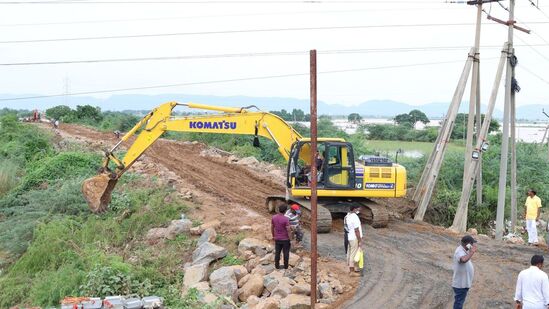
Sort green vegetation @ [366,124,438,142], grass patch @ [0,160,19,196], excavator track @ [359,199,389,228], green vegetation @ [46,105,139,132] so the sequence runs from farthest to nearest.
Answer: green vegetation @ [366,124,438,142], green vegetation @ [46,105,139,132], grass patch @ [0,160,19,196], excavator track @ [359,199,389,228]

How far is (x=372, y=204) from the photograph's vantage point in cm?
Result: 1700

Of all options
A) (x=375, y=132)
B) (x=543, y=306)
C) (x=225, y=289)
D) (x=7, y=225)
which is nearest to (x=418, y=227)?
(x=225, y=289)

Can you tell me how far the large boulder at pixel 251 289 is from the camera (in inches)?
456

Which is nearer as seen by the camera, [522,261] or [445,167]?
[522,261]

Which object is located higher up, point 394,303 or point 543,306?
point 543,306

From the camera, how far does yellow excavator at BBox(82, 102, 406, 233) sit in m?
16.1

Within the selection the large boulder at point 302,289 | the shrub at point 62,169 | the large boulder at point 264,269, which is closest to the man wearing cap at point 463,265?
the large boulder at point 302,289

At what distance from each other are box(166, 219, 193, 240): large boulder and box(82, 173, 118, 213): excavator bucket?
2.33 metres

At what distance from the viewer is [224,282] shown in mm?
11805

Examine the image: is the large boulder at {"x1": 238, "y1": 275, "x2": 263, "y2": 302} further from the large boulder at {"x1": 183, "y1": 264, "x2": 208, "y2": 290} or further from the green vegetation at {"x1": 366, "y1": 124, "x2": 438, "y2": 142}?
the green vegetation at {"x1": 366, "y1": 124, "x2": 438, "y2": 142}

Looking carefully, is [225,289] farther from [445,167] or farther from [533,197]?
[445,167]

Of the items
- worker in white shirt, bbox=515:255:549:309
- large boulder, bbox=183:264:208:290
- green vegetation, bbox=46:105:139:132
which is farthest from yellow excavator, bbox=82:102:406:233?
green vegetation, bbox=46:105:139:132

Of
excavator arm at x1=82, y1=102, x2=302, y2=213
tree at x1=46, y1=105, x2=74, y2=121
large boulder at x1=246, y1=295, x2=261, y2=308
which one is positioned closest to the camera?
large boulder at x1=246, y1=295, x2=261, y2=308

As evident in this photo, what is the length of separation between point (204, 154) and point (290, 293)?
18.1 metres
